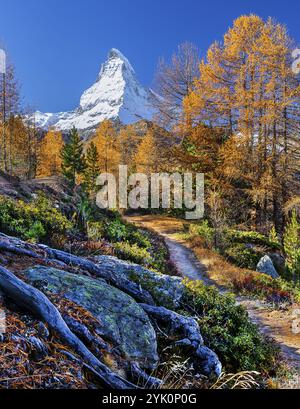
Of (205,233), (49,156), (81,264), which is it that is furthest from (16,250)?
(49,156)

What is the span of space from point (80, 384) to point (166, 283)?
3.52m

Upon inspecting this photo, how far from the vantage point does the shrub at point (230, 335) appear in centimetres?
515

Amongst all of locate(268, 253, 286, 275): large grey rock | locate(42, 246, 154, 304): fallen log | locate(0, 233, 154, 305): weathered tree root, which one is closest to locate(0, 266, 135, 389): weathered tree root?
locate(0, 233, 154, 305): weathered tree root

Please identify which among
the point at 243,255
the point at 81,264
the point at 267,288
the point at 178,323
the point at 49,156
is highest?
the point at 49,156

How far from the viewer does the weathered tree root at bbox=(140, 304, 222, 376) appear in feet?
13.7

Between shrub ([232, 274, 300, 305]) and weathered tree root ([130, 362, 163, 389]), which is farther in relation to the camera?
shrub ([232, 274, 300, 305])

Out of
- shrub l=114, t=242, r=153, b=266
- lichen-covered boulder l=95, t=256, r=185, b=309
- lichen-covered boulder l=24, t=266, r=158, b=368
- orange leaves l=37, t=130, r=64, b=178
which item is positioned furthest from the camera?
orange leaves l=37, t=130, r=64, b=178

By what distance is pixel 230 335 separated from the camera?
562cm

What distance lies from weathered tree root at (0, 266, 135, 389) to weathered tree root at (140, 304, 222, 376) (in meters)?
1.63

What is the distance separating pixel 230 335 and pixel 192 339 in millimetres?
1468

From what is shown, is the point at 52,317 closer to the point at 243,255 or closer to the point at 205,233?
the point at 243,255

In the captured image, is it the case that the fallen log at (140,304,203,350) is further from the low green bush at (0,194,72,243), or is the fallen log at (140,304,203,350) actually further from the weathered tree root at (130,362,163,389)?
the low green bush at (0,194,72,243)

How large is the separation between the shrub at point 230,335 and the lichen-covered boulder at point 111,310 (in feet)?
5.66

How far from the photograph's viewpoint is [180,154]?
88.3 ft
